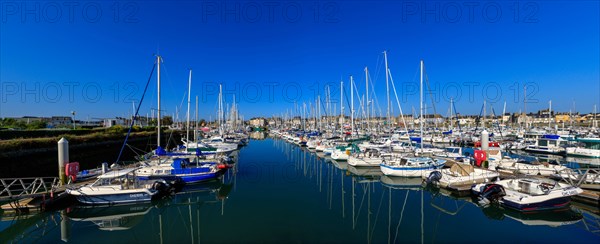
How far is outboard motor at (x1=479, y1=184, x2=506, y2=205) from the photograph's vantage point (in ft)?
49.1

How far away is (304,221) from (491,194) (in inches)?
424

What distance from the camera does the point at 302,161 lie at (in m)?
34.3

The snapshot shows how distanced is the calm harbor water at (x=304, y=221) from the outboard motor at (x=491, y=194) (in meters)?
0.52

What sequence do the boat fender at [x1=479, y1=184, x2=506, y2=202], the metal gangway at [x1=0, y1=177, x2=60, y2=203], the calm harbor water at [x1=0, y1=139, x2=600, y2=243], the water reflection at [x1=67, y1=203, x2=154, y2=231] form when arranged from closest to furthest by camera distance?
1. the calm harbor water at [x1=0, y1=139, x2=600, y2=243]
2. the water reflection at [x1=67, y1=203, x2=154, y2=231]
3. the metal gangway at [x1=0, y1=177, x2=60, y2=203]
4. the boat fender at [x1=479, y1=184, x2=506, y2=202]

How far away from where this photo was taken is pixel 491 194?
15.1 m

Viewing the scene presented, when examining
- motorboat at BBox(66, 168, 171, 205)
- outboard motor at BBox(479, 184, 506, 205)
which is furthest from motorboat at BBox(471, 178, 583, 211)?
motorboat at BBox(66, 168, 171, 205)

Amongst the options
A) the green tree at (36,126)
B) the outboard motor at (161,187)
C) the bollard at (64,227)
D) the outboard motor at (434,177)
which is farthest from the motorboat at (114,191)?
the green tree at (36,126)

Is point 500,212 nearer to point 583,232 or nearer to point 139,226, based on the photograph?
point 583,232

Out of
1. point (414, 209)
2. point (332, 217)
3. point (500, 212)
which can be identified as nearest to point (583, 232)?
point (500, 212)

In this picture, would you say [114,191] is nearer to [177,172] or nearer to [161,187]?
[161,187]

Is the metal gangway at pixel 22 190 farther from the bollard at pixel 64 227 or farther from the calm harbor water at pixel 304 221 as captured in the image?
the bollard at pixel 64 227

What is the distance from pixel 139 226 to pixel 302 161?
2276 cm

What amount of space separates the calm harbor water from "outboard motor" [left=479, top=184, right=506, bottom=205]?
1.71 ft

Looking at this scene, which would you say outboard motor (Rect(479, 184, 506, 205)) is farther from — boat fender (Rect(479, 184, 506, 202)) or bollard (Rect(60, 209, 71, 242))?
bollard (Rect(60, 209, 71, 242))
